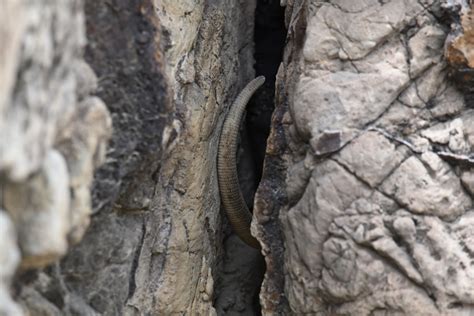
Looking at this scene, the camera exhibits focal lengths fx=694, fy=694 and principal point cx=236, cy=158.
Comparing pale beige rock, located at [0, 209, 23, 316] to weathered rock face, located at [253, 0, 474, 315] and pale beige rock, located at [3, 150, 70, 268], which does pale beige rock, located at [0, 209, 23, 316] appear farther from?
weathered rock face, located at [253, 0, 474, 315]

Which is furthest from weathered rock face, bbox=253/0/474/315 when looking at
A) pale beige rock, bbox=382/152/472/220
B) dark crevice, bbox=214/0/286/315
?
dark crevice, bbox=214/0/286/315

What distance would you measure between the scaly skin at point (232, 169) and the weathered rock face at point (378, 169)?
502 mm

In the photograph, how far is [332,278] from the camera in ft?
7.09

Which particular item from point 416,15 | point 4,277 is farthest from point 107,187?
point 416,15

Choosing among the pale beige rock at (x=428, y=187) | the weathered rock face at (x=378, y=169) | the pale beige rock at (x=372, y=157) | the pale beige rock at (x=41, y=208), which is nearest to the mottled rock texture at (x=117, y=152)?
the pale beige rock at (x=41, y=208)

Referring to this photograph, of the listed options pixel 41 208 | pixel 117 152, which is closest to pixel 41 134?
pixel 41 208

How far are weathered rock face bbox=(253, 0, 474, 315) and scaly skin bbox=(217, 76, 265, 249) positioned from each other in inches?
19.7

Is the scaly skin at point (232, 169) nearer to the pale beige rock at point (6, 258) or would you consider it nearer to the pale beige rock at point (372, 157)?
the pale beige rock at point (372, 157)

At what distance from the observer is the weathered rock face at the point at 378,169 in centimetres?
206

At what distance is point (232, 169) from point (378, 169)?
817mm

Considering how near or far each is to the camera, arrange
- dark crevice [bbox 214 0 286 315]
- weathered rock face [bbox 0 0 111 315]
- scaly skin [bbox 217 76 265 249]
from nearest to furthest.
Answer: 1. weathered rock face [bbox 0 0 111 315]
2. scaly skin [bbox 217 76 265 249]
3. dark crevice [bbox 214 0 286 315]

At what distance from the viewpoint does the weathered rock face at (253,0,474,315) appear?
2064mm

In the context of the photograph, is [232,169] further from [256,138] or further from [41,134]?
[41,134]

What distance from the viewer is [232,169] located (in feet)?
Result: 9.14
